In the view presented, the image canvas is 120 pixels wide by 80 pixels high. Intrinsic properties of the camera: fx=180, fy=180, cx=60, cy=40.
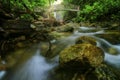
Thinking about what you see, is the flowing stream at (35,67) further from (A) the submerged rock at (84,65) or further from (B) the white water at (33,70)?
(A) the submerged rock at (84,65)

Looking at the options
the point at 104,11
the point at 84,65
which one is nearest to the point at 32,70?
the point at 84,65

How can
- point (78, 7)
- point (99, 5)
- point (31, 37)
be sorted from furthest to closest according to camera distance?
1. point (78, 7)
2. point (99, 5)
3. point (31, 37)

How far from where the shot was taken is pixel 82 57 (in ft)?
14.1

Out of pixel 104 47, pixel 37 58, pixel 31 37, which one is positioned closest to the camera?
pixel 37 58

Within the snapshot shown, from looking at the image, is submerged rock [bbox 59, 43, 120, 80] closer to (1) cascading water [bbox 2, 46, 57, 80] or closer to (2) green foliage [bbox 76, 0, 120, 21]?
(1) cascading water [bbox 2, 46, 57, 80]

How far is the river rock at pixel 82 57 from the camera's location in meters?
4.34

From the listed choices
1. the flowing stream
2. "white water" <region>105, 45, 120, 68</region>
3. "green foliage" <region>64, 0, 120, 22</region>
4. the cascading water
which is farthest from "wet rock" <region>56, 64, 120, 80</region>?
"green foliage" <region>64, 0, 120, 22</region>

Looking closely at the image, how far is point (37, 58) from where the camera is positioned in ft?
18.8

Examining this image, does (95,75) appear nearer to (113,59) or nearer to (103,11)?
(113,59)

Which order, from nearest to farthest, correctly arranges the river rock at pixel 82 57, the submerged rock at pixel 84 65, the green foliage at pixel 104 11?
the submerged rock at pixel 84 65
the river rock at pixel 82 57
the green foliage at pixel 104 11

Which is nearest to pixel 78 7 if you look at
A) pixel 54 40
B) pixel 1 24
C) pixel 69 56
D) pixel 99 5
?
pixel 99 5

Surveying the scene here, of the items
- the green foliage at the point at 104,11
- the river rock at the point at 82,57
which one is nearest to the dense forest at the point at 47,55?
the river rock at the point at 82,57

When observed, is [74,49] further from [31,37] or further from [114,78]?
[31,37]

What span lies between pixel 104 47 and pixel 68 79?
2.64 m
